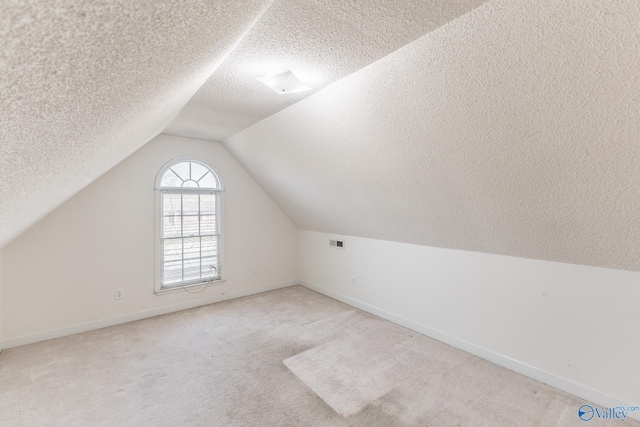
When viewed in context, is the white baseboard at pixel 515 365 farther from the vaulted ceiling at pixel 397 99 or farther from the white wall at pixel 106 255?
the white wall at pixel 106 255

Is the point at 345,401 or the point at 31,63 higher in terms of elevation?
the point at 31,63

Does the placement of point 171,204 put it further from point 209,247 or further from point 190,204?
point 209,247

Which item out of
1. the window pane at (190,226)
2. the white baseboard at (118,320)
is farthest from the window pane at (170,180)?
the white baseboard at (118,320)

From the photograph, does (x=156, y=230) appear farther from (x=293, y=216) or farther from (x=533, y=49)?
(x=533, y=49)

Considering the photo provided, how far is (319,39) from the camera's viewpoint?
1542mm

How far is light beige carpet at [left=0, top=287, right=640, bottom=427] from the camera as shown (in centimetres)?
195

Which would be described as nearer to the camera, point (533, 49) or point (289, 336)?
point (533, 49)

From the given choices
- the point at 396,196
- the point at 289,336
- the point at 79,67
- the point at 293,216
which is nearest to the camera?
the point at 79,67

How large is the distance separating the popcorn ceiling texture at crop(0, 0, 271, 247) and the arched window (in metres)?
2.86

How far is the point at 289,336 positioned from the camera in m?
3.10

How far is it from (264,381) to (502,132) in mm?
2462

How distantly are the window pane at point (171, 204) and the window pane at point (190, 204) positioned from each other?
57 millimetres

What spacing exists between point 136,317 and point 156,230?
107cm

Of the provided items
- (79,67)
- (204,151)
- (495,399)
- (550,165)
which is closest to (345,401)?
(495,399)
